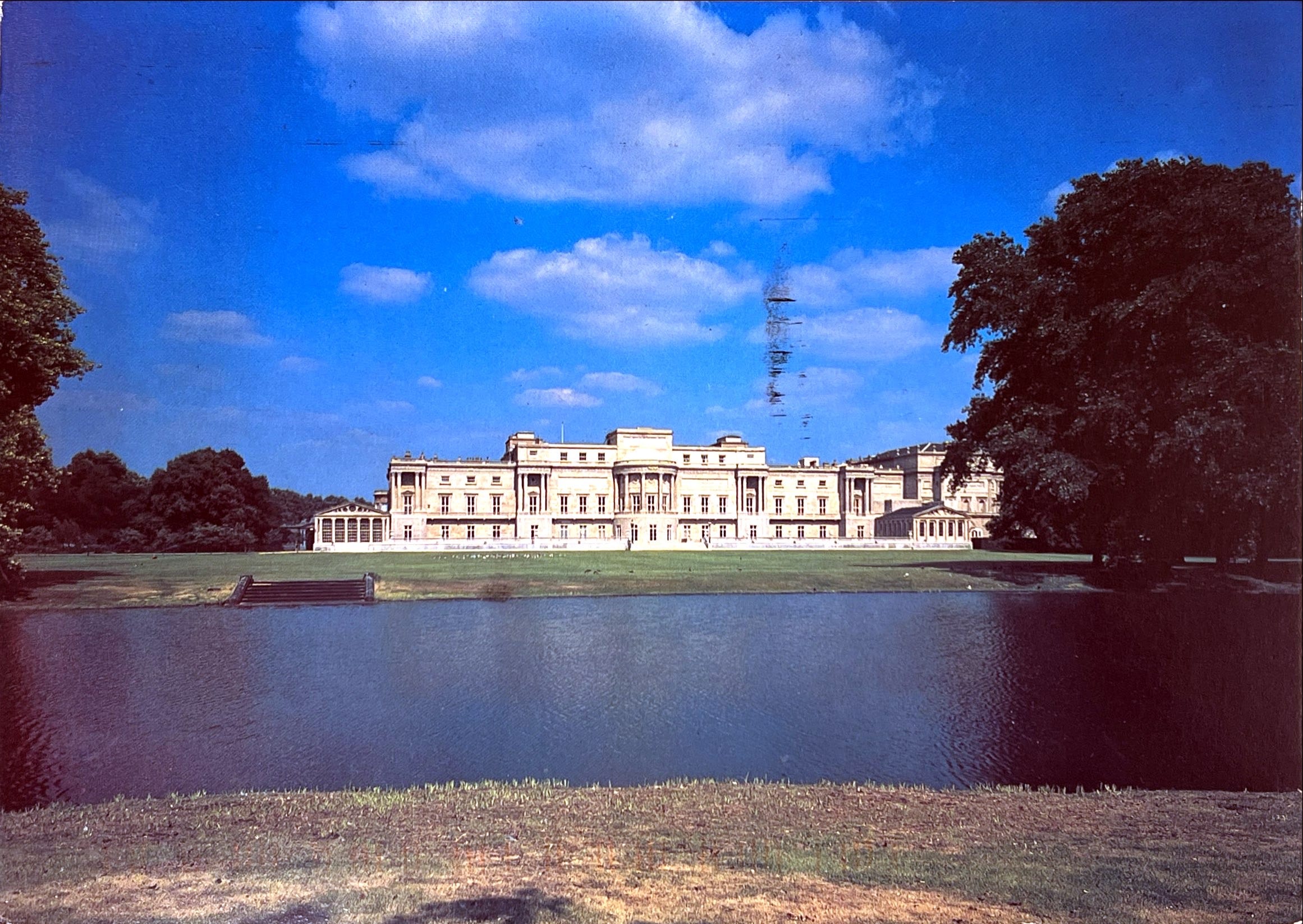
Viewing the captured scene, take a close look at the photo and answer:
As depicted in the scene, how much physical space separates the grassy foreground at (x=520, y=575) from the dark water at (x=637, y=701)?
2.78 meters

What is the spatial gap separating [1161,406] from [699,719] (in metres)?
19.9

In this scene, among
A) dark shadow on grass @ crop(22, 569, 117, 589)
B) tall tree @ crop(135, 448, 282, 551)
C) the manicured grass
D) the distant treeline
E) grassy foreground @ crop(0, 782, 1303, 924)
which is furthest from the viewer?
tall tree @ crop(135, 448, 282, 551)

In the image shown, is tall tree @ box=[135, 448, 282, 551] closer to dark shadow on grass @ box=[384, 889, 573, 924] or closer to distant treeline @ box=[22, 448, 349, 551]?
distant treeline @ box=[22, 448, 349, 551]

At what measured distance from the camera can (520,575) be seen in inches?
1491

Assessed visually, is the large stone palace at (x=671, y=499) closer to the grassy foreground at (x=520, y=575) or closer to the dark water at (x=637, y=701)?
the grassy foreground at (x=520, y=575)

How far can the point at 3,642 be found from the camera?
17891mm

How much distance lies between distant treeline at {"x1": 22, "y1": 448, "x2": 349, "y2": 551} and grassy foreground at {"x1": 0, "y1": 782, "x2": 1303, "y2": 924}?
34332 millimetres

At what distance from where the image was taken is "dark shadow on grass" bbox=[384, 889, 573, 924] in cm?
617

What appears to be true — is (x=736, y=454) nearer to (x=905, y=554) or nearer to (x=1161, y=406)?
(x=905, y=554)

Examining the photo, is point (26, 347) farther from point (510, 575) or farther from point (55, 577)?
point (510, 575)

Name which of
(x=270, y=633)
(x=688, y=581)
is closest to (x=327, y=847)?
(x=270, y=633)

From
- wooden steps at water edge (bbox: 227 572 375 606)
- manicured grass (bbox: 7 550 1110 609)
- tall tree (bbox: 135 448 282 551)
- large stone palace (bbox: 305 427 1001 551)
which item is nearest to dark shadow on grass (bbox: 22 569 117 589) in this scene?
manicured grass (bbox: 7 550 1110 609)

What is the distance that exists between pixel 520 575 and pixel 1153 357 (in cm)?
2619

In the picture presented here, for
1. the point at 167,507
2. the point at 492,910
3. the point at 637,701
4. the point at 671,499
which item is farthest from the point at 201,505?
the point at 492,910
